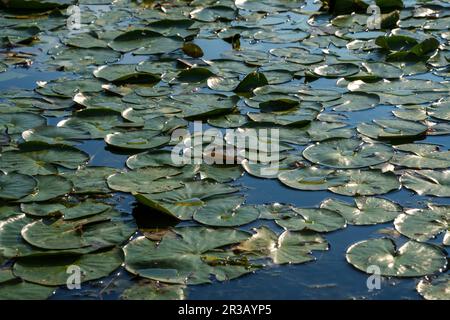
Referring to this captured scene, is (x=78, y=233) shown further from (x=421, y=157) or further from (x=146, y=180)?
(x=421, y=157)

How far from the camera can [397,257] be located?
287 centimetres

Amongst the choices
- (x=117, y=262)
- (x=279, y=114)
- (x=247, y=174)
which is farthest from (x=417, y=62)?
(x=117, y=262)

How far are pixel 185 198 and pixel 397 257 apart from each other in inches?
34.0

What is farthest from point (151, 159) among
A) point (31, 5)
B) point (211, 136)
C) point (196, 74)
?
point (31, 5)

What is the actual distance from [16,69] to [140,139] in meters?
1.35

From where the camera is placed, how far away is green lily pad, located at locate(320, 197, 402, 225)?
3.11 meters

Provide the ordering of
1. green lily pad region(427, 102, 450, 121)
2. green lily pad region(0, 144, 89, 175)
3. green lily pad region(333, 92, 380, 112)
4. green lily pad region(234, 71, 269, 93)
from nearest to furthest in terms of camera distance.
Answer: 1. green lily pad region(0, 144, 89, 175)
2. green lily pad region(427, 102, 450, 121)
3. green lily pad region(333, 92, 380, 112)
4. green lily pad region(234, 71, 269, 93)

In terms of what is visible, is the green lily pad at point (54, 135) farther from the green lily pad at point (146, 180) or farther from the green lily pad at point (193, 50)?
the green lily pad at point (193, 50)

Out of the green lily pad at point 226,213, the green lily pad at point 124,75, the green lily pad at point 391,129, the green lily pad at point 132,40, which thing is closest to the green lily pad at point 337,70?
the green lily pad at point 391,129

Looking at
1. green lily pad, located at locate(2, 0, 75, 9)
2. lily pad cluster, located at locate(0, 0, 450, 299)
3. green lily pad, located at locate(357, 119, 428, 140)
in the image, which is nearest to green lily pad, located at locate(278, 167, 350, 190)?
lily pad cluster, located at locate(0, 0, 450, 299)

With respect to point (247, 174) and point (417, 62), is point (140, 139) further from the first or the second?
point (417, 62)

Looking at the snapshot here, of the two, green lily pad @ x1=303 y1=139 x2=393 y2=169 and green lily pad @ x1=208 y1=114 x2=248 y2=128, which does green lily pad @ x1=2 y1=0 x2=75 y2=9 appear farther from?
green lily pad @ x1=303 y1=139 x2=393 y2=169

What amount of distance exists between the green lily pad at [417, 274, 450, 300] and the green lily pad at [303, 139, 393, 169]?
33.2 inches
